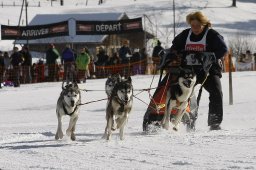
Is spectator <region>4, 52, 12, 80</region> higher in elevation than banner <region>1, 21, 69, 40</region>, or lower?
lower

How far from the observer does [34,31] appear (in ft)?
71.0

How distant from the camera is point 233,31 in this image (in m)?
62.8

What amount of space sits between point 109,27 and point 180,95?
15645 mm

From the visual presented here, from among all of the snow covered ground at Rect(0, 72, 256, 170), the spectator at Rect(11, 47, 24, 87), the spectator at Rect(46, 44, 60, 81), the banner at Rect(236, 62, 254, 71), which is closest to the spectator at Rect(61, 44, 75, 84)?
the spectator at Rect(46, 44, 60, 81)

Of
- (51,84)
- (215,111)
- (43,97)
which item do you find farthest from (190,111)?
(51,84)

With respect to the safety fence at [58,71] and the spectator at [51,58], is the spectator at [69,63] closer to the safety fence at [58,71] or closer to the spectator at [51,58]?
the safety fence at [58,71]

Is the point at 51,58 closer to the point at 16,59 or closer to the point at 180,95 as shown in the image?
the point at 16,59

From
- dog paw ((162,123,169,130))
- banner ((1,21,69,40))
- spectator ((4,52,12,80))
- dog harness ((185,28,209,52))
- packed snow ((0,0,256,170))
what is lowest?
packed snow ((0,0,256,170))

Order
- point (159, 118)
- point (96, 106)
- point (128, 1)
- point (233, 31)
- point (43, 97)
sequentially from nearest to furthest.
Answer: point (159, 118)
point (96, 106)
point (43, 97)
point (233, 31)
point (128, 1)

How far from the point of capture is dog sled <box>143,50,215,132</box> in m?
6.97

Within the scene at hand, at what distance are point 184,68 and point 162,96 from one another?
1.65 feet

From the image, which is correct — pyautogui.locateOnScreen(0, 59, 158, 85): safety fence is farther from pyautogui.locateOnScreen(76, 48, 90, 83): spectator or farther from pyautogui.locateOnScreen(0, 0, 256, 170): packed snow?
pyautogui.locateOnScreen(0, 0, 256, 170): packed snow

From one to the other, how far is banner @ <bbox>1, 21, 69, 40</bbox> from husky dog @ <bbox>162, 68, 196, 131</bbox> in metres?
14.8

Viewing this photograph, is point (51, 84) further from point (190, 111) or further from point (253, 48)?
point (253, 48)
